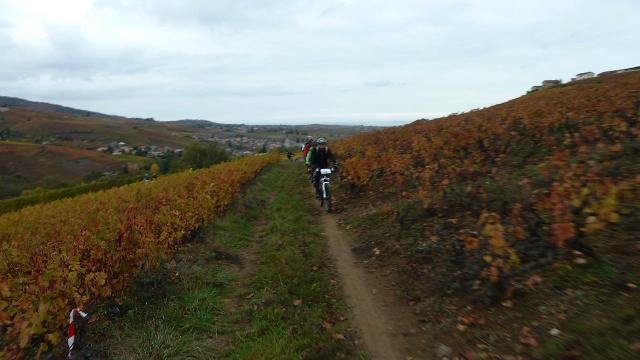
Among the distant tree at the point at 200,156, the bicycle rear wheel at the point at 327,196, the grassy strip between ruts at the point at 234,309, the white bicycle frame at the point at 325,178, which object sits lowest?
the distant tree at the point at 200,156

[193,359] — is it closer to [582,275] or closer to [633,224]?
[582,275]

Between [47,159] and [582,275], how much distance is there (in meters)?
153

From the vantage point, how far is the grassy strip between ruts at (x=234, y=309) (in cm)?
667

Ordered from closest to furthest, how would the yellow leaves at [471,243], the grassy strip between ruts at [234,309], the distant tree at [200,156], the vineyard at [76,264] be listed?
1. the vineyard at [76,264]
2. the grassy strip between ruts at [234,309]
3. the yellow leaves at [471,243]
4. the distant tree at [200,156]

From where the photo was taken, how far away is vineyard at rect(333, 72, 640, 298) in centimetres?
711

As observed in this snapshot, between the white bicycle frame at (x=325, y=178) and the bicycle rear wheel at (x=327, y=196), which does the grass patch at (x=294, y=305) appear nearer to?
the bicycle rear wheel at (x=327, y=196)

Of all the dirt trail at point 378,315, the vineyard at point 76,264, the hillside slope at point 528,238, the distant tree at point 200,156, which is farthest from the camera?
the distant tree at point 200,156

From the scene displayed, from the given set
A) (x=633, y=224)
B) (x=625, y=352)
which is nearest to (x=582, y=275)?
(x=633, y=224)

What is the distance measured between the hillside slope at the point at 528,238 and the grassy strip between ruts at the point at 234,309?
150 cm

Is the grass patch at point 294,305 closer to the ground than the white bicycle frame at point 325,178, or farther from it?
closer to the ground

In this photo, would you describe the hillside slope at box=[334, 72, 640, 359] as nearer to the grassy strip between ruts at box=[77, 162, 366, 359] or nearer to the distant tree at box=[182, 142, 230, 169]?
the grassy strip between ruts at box=[77, 162, 366, 359]

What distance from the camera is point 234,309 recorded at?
27.3 feet

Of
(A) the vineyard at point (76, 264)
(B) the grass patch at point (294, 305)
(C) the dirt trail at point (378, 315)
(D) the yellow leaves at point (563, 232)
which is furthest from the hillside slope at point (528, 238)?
(A) the vineyard at point (76, 264)

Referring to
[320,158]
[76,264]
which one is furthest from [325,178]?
[76,264]
